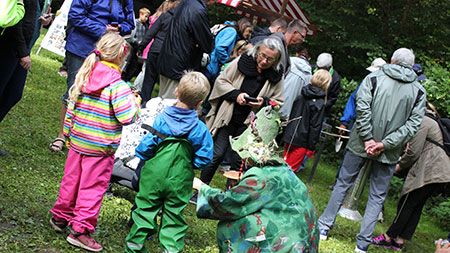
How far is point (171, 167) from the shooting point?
536cm

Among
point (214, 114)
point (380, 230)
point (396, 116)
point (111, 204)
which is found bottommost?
point (380, 230)

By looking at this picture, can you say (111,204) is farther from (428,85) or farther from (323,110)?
(428,85)

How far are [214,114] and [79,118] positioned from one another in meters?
2.48

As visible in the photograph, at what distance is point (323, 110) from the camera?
33.4 ft

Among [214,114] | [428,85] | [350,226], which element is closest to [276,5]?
[428,85]

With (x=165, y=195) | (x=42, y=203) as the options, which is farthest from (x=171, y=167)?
(x=42, y=203)

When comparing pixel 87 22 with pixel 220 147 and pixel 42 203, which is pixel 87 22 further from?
pixel 42 203

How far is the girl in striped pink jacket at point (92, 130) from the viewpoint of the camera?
5453 millimetres

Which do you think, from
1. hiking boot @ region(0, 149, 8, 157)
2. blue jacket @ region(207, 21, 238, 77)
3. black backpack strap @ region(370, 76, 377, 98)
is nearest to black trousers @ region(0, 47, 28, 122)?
hiking boot @ region(0, 149, 8, 157)

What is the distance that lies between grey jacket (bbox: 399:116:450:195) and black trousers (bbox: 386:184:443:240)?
5.5 inches

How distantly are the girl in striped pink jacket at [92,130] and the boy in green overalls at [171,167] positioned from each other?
10.8 inches

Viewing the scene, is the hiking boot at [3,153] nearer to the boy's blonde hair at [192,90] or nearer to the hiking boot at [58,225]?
the hiking boot at [58,225]

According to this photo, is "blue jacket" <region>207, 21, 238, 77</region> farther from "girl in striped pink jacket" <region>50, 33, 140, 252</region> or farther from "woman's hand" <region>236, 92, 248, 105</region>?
"girl in striped pink jacket" <region>50, 33, 140, 252</region>

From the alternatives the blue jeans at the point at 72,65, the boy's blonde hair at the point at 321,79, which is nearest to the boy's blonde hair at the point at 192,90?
the blue jeans at the point at 72,65
